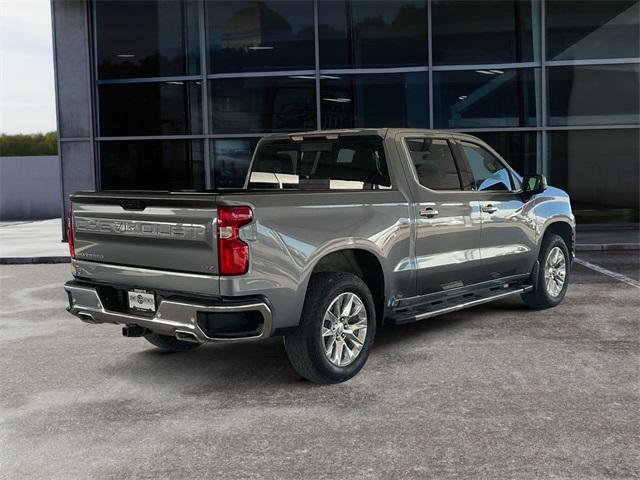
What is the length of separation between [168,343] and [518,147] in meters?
11.6

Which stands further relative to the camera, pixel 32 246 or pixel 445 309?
pixel 32 246

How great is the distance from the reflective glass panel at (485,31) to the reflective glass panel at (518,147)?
1.64 meters

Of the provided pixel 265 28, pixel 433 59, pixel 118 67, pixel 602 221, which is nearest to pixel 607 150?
pixel 602 221

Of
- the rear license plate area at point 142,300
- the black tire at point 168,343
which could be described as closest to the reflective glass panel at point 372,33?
A: the black tire at point 168,343

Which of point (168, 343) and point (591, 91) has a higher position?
point (591, 91)

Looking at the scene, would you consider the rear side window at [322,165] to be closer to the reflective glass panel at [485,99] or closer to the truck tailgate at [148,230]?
the truck tailgate at [148,230]

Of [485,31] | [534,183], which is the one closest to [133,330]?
[534,183]

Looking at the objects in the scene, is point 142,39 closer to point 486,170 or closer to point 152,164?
point 152,164

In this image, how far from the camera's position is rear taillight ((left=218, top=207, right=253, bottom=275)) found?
4.62 meters

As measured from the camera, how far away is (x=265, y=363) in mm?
6008

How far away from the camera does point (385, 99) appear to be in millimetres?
16172

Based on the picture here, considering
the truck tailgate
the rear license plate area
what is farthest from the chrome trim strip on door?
the rear license plate area

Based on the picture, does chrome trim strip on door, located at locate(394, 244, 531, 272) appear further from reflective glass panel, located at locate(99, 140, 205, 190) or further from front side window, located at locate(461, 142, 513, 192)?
reflective glass panel, located at locate(99, 140, 205, 190)

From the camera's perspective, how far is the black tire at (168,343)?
20.7ft
